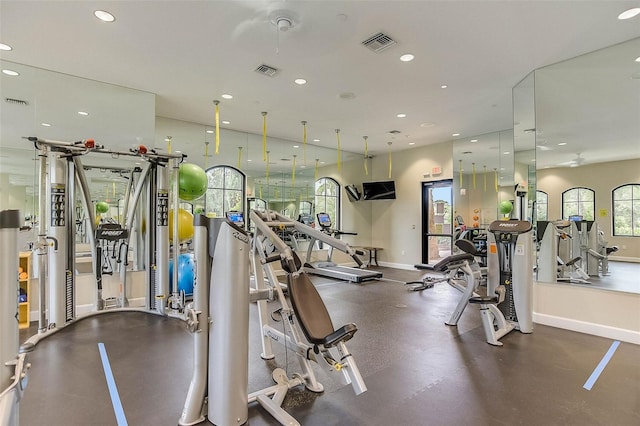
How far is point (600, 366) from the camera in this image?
10.1 feet

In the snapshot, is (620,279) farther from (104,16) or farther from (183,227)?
(104,16)

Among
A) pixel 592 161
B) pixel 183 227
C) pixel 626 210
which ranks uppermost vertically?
pixel 592 161

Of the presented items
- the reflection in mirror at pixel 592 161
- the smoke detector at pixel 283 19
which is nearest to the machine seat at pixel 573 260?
the reflection in mirror at pixel 592 161

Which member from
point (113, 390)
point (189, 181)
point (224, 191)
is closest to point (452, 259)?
point (113, 390)

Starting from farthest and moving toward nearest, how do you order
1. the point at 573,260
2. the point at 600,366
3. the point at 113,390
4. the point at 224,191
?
the point at 224,191 < the point at 573,260 < the point at 600,366 < the point at 113,390

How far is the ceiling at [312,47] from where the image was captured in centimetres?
306

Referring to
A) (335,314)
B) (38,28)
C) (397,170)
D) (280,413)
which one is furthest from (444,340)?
(397,170)

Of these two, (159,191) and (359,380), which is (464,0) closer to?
(359,380)

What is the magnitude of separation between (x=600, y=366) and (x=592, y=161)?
2.57 metres

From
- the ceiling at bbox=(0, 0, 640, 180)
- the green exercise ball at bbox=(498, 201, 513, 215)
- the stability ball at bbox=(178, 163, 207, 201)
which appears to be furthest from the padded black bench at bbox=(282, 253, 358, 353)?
the green exercise ball at bbox=(498, 201, 513, 215)

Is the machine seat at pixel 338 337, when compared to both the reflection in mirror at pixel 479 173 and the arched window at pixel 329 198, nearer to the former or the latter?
the reflection in mirror at pixel 479 173

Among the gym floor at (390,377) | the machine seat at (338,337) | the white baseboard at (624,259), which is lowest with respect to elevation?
the gym floor at (390,377)

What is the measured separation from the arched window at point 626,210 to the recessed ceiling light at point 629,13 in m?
1.82

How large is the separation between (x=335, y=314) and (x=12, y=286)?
13.4 ft
